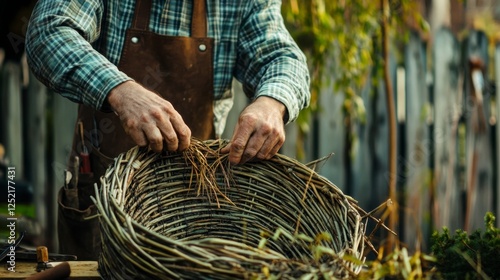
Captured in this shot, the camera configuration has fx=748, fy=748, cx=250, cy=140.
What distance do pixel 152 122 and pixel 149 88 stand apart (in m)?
0.51

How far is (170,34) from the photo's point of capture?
2.35 m

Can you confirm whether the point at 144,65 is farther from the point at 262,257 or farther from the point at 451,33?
the point at 451,33

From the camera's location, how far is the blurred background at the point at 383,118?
3867 mm

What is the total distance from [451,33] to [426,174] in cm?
87

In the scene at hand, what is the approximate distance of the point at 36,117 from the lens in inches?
151

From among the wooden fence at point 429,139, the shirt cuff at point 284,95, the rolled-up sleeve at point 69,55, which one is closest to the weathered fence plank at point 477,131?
the wooden fence at point 429,139

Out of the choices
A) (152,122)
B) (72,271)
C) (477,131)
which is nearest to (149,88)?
(152,122)

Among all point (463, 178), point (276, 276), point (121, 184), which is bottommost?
point (463, 178)

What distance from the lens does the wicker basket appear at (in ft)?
4.50

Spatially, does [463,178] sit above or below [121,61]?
below

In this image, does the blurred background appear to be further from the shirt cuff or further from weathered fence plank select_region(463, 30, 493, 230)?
the shirt cuff

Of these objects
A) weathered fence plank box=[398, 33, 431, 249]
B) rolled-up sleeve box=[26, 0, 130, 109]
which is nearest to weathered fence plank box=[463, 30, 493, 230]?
weathered fence plank box=[398, 33, 431, 249]

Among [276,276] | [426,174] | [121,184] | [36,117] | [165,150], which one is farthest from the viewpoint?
[426,174]

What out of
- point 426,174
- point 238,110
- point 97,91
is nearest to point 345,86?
point 238,110
